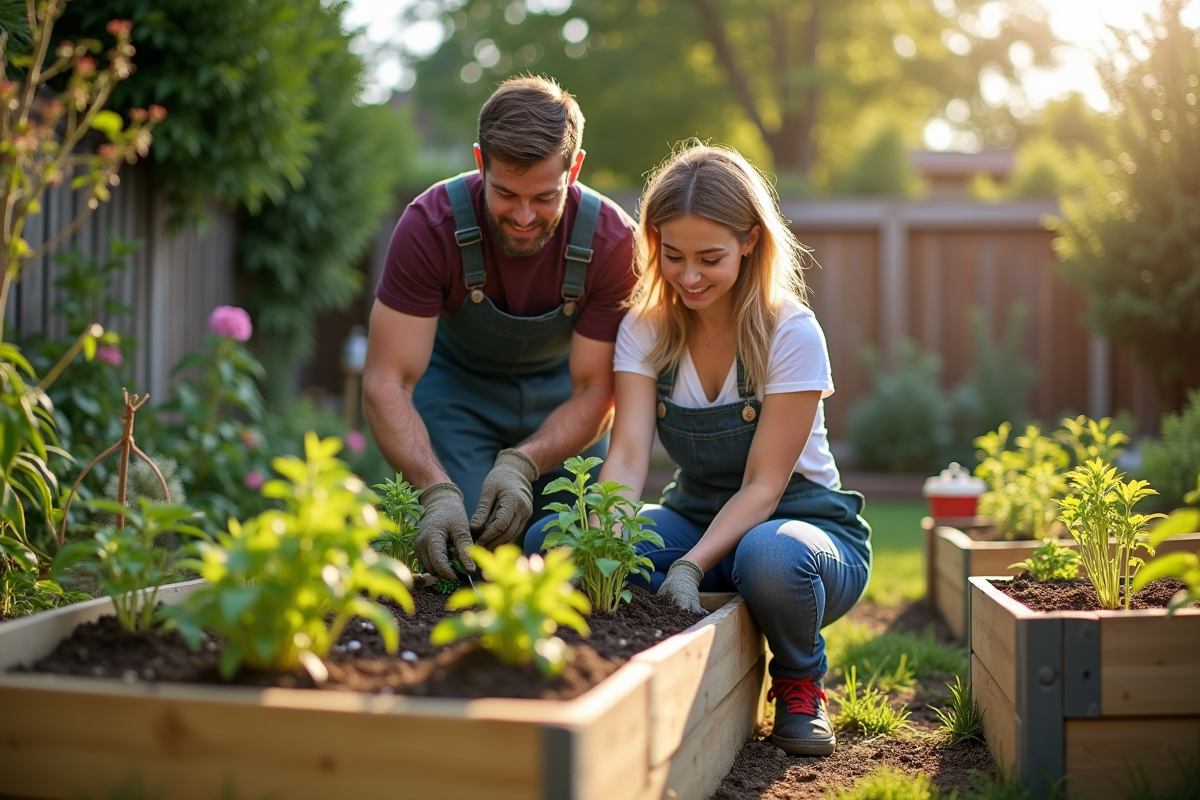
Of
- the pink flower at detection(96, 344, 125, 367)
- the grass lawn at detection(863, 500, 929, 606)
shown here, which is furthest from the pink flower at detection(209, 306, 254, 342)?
the grass lawn at detection(863, 500, 929, 606)

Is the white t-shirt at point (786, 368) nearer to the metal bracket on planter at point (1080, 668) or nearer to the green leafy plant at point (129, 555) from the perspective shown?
the metal bracket on planter at point (1080, 668)

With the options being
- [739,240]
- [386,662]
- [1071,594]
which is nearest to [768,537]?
[1071,594]

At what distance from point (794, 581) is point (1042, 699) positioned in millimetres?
539

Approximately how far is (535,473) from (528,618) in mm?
1374

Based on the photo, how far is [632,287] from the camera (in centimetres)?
280

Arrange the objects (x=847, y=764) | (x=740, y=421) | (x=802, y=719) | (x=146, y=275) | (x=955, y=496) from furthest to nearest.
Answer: (x=146, y=275)
(x=955, y=496)
(x=740, y=421)
(x=802, y=719)
(x=847, y=764)

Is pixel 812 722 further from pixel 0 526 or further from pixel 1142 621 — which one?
pixel 0 526

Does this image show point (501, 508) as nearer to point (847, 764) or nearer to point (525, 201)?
point (525, 201)

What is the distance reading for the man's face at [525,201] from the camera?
2.43 m

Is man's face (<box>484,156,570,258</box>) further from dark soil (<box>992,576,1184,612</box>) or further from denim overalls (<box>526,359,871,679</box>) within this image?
dark soil (<box>992,576,1184,612</box>)

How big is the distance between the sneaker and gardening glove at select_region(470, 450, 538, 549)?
70 centimetres

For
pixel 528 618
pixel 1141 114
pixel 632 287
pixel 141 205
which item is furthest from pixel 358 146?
pixel 528 618

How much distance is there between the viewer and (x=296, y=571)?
4.28 feet

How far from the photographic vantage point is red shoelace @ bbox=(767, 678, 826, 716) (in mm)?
2146
